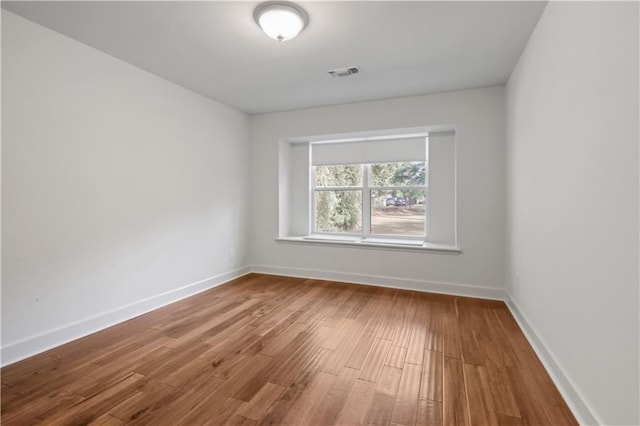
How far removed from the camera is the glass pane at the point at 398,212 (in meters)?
4.39

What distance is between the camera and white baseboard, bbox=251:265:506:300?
369 cm

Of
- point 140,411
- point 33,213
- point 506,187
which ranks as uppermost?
point 506,187

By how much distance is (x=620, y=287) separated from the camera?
1287 mm

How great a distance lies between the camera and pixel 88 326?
270 centimetres

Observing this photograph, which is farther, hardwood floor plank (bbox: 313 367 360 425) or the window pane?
the window pane

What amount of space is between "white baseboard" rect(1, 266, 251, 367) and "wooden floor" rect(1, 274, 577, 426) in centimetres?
9

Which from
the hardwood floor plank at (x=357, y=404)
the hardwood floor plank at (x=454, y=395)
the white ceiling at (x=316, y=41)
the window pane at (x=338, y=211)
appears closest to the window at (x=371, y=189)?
the window pane at (x=338, y=211)

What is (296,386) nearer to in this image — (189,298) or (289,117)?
(189,298)

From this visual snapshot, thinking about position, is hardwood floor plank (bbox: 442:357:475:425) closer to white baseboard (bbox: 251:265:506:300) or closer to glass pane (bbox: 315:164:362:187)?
white baseboard (bbox: 251:265:506:300)

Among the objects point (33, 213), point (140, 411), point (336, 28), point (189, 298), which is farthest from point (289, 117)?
point (140, 411)

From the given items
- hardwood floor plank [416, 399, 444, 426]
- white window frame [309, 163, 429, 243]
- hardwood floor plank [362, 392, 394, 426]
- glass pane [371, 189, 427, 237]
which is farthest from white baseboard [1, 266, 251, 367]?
hardwood floor plank [416, 399, 444, 426]

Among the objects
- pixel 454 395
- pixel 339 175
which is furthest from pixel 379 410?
pixel 339 175

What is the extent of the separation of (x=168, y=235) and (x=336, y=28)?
9.23ft

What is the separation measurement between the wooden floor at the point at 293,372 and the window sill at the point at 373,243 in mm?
852
